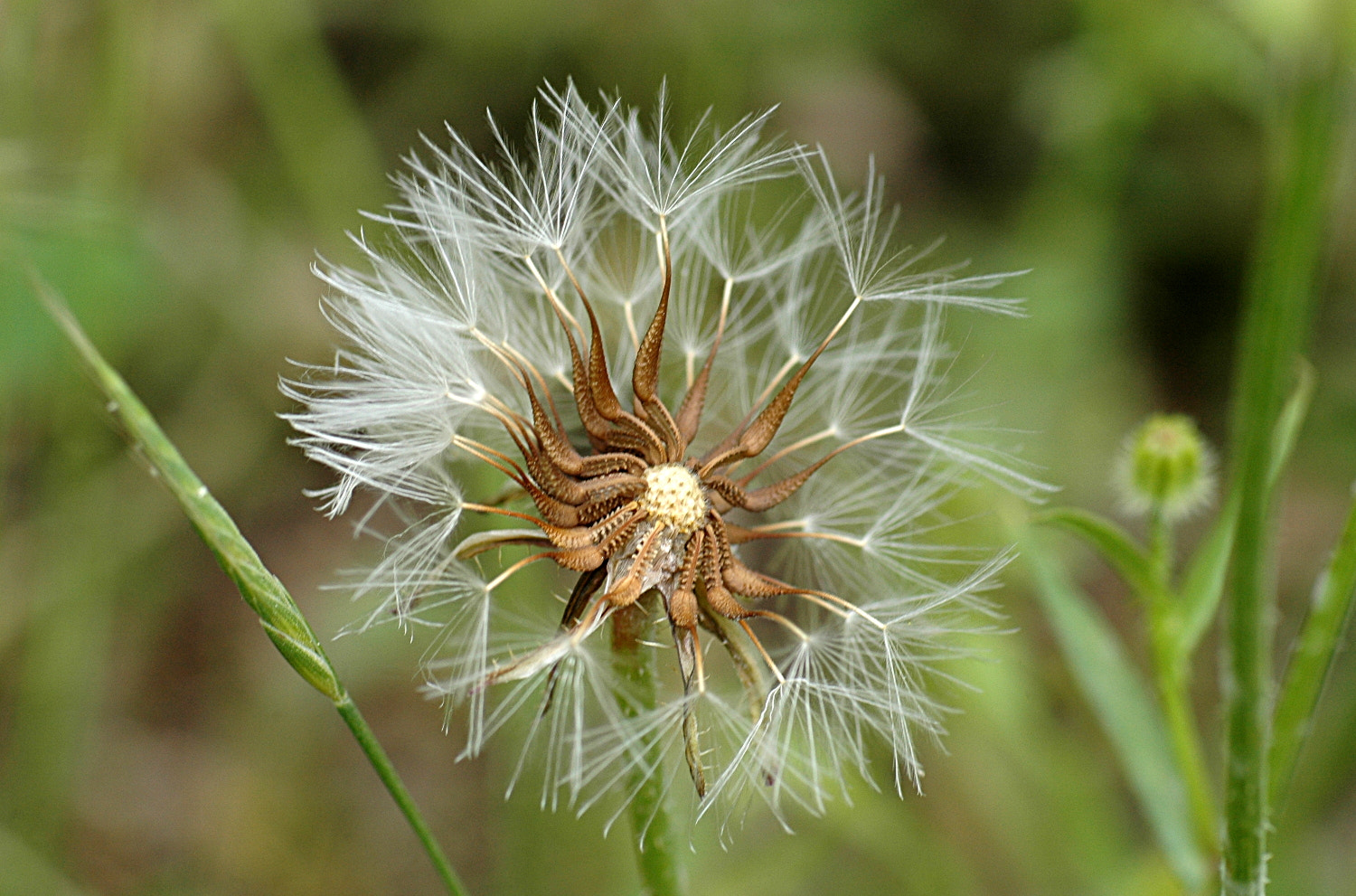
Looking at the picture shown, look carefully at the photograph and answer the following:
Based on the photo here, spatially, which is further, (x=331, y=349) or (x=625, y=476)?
(x=331, y=349)

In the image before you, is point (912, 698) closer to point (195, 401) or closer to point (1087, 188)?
point (1087, 188)

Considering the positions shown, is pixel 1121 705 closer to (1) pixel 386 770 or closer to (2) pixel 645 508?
(2) pixel 645 508

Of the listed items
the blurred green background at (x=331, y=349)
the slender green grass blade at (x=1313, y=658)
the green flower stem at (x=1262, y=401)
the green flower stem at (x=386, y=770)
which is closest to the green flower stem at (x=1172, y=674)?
the slender green grass blade at (x=1313, y=658)

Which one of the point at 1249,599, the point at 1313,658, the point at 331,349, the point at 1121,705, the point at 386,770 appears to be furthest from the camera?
the point at 331,349

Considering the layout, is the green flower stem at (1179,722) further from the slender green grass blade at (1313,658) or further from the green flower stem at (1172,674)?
the slender green grass blade at (1313,658)

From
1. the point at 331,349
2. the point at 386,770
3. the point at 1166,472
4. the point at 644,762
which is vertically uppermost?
the point at 331,349

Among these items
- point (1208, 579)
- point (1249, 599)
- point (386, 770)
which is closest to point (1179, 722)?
point (1208, 579)
